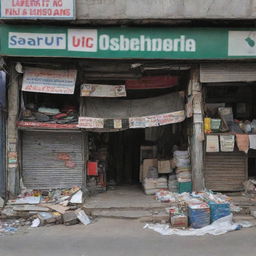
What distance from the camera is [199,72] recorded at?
31.3ft

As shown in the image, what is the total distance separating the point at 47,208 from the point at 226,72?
5.71 meters

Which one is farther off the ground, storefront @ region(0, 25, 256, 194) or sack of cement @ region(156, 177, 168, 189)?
storefront @ region(0, 25, 256, 194)

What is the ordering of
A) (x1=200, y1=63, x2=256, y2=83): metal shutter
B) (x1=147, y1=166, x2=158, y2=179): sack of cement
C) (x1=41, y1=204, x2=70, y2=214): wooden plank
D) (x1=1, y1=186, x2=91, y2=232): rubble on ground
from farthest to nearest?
(x1=147, y1=166, x2=158, y2=179): sack of cement → (x1=200, y1=63, x2=256, y2=83): metal shutter → (x1=41, y1=204, x2=70, y2=214): wooden plank → (x1=1, y1=186, x2=91, y2=232): rubble on ground

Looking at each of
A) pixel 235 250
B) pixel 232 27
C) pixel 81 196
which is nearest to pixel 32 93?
pixel 81 196

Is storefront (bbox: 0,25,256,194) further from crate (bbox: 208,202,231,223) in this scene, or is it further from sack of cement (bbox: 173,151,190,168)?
crate (bbox: 208,202,231,223)

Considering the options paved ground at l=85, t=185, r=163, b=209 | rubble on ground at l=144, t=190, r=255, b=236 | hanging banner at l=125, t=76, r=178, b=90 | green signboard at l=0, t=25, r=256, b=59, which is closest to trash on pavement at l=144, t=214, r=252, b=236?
rubble on ground at l=144, t=190, r=255, b=236

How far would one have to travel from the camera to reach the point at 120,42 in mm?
8984

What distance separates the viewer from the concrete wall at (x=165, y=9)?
347 inches

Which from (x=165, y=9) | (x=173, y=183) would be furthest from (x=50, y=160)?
(x=165, y=9)

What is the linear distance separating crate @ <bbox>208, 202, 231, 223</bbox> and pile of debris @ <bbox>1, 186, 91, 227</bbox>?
2.84 meters

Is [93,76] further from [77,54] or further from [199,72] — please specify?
[199,72]

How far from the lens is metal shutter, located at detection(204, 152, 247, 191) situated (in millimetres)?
10250

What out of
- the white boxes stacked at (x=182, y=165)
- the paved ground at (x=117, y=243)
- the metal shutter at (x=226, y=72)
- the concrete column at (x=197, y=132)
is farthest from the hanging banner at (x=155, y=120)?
the paved ground at (x=117, y=243)

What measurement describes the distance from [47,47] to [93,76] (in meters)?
1.70
